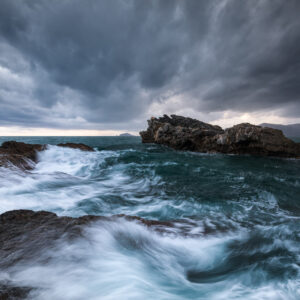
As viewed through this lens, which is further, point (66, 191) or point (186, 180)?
point (186, 180)

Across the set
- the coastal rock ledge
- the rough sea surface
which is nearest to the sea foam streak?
the rough sea surface

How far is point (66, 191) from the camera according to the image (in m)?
5.75

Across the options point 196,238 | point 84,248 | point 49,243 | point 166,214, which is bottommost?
point 166,214

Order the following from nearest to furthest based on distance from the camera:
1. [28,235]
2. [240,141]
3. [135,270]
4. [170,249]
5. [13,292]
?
[13,292] → [28,235] → [135,270] → [170,249] → [240,141]

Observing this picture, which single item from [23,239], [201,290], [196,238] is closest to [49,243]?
[23,239]

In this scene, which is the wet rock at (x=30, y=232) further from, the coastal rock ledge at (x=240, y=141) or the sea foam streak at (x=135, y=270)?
the coastal rock ledge at (x=240, y=141)

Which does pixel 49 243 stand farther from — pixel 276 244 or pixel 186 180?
pixel 186 180

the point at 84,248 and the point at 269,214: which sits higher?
the point at 84,248

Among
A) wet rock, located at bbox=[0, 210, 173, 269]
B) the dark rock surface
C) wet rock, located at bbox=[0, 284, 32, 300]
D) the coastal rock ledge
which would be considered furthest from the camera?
the coastal rock ledge

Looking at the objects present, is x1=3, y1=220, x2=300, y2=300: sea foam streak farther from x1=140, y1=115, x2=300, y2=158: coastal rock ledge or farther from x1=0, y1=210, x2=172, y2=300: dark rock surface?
x1=140, y1=115, x2=300, y2=158: coastal rock ledge

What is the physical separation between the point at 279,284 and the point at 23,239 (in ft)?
10.5

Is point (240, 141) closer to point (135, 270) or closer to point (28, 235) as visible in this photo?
point (135, 270)

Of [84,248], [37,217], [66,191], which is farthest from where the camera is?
[66,191]

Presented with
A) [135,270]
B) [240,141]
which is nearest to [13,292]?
[135,270]
